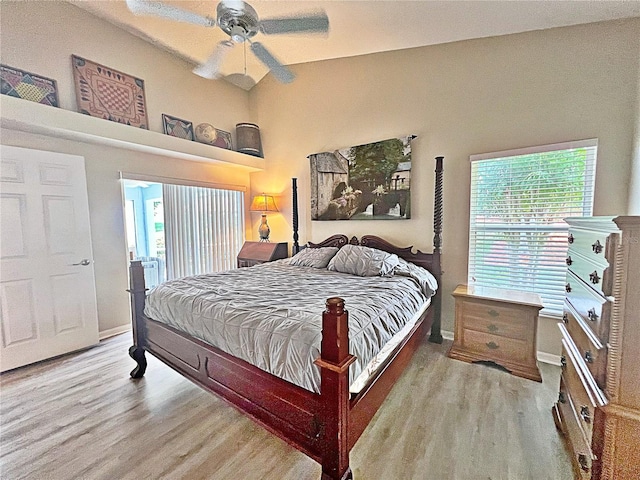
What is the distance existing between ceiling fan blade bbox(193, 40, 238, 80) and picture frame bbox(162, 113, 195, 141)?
141cm

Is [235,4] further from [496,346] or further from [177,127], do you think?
[496,346]

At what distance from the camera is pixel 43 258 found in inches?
109

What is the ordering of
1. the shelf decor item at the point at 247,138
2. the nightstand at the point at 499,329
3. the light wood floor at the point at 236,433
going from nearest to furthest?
the light wood floor at the point at 236,433
the nightstand at the point at 499,329
the shelf decor item at the point at 247,138

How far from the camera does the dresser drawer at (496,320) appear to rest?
2.38 meters

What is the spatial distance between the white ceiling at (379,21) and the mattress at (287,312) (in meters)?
2.04

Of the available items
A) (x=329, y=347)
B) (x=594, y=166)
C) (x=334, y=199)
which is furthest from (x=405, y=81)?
(x=329, y=347)

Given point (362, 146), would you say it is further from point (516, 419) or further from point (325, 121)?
point (516, 419)

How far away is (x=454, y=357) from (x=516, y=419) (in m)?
0.82

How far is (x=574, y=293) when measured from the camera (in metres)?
1.54

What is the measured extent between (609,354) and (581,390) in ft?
1.38

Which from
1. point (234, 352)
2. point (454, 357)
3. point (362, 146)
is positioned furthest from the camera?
point (362, 146)

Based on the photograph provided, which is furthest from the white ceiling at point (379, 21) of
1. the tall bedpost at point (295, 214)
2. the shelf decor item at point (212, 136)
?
the tall bedpost at point (295, 214)

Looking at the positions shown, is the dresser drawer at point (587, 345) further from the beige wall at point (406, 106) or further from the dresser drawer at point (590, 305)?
the beige wall at point (406, 106)

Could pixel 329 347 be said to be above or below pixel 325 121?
below
